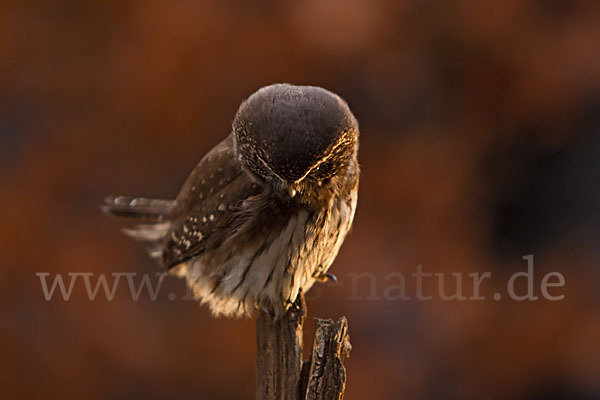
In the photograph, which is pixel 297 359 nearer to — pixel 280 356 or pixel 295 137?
pixel 280 356

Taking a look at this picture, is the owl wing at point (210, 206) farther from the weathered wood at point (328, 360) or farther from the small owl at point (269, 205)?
the weathered wood at point (328, 360)

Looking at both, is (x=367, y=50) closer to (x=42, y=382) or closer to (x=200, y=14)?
(x=200, y=14)

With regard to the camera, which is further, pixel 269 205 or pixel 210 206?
pixel 210 206

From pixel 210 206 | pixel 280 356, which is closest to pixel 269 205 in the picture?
pixel 210 206

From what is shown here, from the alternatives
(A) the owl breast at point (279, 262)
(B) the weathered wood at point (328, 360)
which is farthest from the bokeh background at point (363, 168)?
(B) the weathered wood at point (328, 360)

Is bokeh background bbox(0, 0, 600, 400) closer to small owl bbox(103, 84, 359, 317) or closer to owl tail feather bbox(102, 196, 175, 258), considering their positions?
owl tail feather bbox(102, 196, 175, 258)
